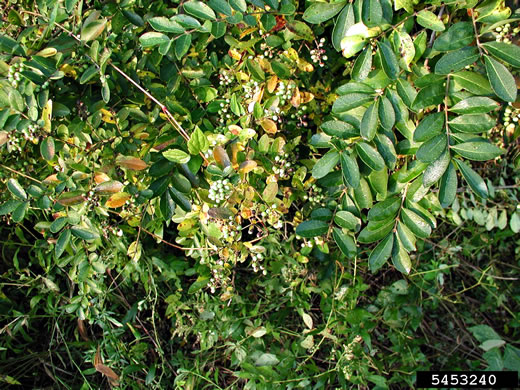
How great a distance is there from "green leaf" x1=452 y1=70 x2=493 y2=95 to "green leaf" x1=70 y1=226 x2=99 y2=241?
883mm

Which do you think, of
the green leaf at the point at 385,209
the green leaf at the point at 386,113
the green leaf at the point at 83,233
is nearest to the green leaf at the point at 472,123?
the green leaf at the point at 386,113

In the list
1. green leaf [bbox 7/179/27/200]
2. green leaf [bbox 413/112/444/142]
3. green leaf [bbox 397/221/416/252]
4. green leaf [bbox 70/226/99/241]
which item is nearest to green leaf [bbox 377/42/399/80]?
green leaf [bbox 413/112/444/142]

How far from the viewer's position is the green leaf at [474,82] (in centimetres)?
78

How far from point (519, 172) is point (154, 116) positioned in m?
1.60

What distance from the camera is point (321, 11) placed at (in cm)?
90

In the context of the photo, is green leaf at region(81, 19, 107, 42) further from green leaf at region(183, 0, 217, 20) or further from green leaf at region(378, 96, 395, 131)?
green leaf at region(378, 96, 395, 131)

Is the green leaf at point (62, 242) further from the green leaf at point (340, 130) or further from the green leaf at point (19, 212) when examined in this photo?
the green leaf at point (340, 130)

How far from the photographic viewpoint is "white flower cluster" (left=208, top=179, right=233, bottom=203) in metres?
0.90

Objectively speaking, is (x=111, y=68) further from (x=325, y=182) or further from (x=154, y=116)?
(x=325, y=182)

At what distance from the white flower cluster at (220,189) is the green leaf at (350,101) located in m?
0.28

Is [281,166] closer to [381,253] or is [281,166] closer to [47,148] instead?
[381,253]

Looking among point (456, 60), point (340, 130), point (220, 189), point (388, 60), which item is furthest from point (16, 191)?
point (456, 60)

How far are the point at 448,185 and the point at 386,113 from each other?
18 centimetres

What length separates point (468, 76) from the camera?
0.79 metres
